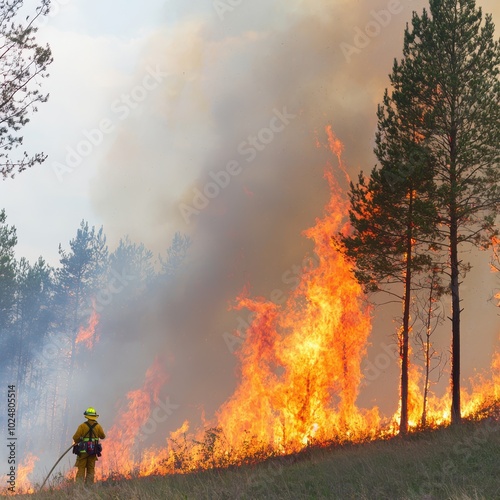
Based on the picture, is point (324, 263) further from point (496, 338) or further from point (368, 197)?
point (496, 338)

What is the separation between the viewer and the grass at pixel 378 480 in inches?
336

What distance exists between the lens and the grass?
8531 millimetres

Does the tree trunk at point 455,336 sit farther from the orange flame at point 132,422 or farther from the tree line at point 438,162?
the orange flame at point 132,422

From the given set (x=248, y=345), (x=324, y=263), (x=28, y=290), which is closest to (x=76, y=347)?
(x=28, y=290)

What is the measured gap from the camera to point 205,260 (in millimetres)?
45219

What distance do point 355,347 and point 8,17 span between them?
19.9 metres

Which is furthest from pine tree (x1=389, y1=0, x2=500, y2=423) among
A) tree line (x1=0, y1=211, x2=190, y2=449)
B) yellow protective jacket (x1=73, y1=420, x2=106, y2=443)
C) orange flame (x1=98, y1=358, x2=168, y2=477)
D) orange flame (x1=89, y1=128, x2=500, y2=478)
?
tree line (x1=0, y1=211, x2=190, y2=449)

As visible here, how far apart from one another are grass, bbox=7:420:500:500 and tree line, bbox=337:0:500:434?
572 centimetres

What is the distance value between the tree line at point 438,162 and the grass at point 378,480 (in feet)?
18.8

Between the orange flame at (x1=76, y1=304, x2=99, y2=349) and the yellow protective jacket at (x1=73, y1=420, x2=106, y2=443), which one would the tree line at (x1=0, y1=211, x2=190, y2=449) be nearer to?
the orange flame at (x1=76, y1=304, x2=99, y2=349)

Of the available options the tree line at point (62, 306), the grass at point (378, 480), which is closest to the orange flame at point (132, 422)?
the tree line at point (62, 306)

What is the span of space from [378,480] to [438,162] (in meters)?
12.1

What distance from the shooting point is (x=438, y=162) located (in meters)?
18.2

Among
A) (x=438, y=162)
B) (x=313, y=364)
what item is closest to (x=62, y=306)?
(x=313, y=364)
